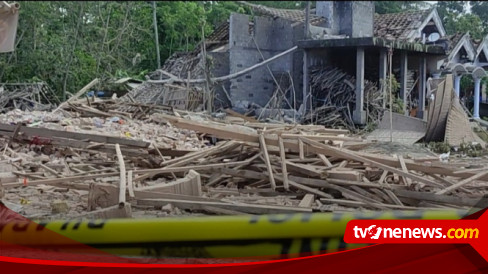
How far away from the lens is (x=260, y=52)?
2703 millimetres

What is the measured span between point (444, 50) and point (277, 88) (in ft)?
2.67

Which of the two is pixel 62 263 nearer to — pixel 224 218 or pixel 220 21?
pixel 224 218

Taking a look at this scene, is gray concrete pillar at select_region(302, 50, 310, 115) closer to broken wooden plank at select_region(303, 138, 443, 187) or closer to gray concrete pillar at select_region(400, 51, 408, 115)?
broken wooden plank at select_region(303, 138, 443, 187)

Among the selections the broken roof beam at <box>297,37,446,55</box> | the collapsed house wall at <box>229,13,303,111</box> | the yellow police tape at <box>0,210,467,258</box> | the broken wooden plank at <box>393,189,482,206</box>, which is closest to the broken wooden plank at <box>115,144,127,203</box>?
the yellow police tape at <box>0,210,467,258</box>

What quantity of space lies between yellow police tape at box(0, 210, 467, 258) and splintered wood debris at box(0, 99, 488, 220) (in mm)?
77

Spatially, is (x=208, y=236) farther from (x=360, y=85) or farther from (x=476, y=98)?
(x=476, y=98)

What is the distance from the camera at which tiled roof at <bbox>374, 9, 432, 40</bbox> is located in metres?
→ 2.56

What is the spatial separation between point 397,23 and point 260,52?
26.4 inches

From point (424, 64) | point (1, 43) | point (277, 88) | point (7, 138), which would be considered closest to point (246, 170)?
point (277, 88)

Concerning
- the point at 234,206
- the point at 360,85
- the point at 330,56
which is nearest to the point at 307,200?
the point at 234,206

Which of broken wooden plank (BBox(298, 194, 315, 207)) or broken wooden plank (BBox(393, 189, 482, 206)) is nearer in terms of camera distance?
broken wooden plank (BBox(393, 189, 482, 206))

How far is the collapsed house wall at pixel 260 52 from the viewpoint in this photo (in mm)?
2654

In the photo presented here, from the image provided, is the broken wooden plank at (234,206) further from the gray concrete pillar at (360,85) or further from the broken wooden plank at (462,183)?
the gray concrete pillar at (360,85)

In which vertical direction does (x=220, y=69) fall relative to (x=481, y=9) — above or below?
below
